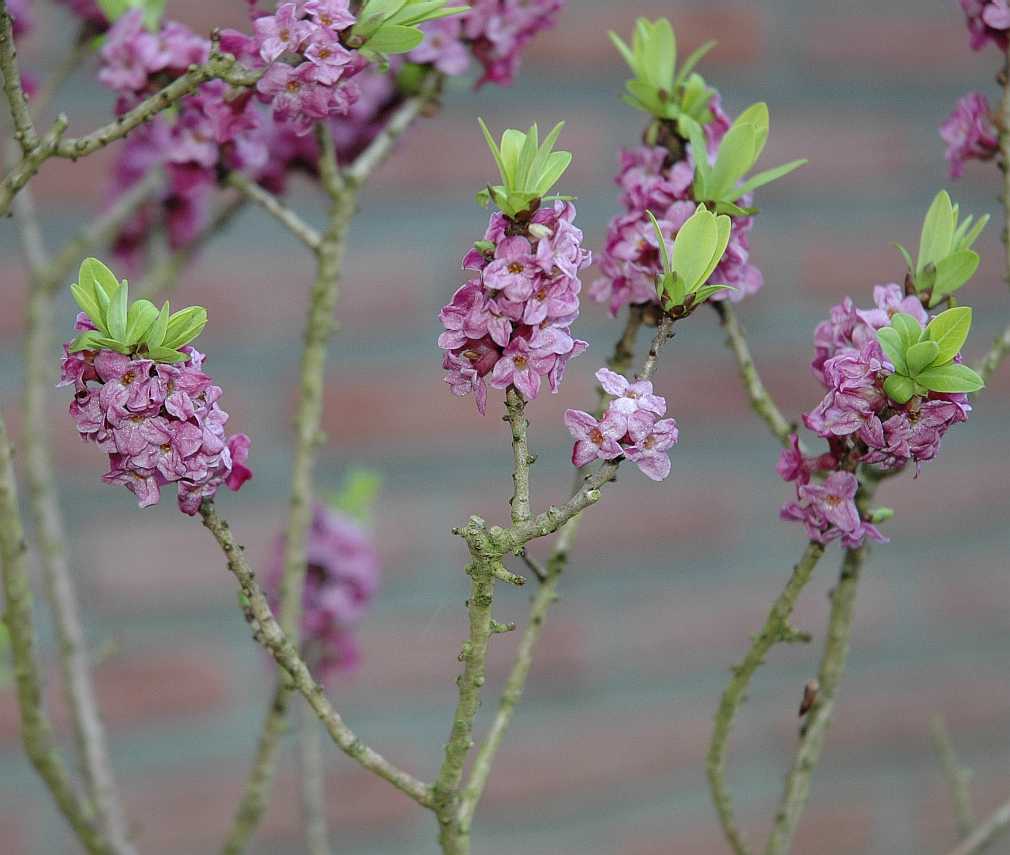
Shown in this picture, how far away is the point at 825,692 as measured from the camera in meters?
0.37

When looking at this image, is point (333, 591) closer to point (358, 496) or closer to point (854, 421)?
point (358, 496)

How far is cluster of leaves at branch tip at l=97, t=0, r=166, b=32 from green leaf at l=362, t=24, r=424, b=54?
14 centimetres

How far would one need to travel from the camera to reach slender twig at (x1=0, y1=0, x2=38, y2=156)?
297 mm

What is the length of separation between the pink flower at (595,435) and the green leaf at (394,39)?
10 centimetres

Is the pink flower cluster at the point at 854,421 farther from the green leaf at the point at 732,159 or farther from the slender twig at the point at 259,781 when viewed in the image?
the slender twig at the point at 259,781

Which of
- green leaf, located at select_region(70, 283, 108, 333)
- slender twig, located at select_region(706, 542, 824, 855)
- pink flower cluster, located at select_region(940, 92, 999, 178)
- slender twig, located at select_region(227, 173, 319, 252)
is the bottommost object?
slender twig, located at select_region(706, 542, 824, 855)

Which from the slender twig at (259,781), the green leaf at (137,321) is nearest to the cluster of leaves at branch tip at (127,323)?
the green leaf at (137,321)

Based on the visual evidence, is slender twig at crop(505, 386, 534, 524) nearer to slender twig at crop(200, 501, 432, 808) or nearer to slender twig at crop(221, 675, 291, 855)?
slender twig at crop(200, 501, 432, 808)

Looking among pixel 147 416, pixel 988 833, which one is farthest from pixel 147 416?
pixel 988 833

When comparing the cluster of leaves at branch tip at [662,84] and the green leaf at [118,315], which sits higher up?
the cluster of leaves at branch tip at [662,84]

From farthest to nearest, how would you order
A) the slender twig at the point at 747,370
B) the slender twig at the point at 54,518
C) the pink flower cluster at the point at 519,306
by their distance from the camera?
the slender twig at the point at 54,518 → the slender twig at the point at 747,370 → the pink flower cluster at the point at 519,306

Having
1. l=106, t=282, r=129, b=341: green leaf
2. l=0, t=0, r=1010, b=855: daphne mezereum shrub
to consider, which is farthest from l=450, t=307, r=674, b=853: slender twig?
l=106, t=282, r=129, b=341: green leaf

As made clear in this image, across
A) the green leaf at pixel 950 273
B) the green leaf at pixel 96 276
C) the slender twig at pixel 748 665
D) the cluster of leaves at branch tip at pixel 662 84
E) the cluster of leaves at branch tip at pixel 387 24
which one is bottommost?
the slender twig at pixel 748 665

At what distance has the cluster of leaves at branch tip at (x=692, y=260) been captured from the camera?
0.91 ft
